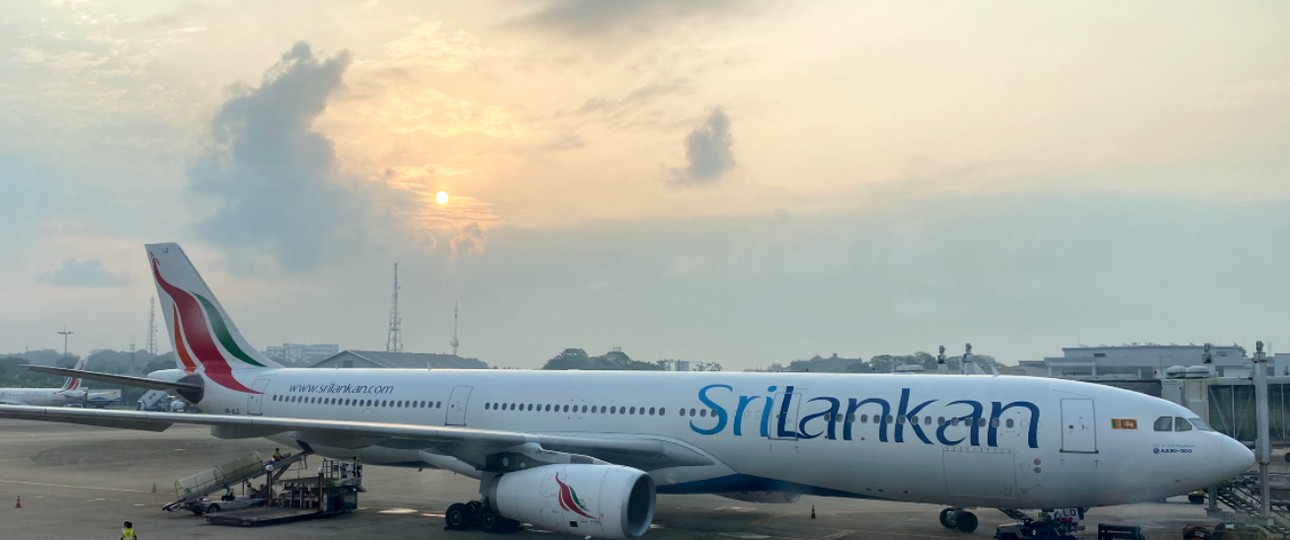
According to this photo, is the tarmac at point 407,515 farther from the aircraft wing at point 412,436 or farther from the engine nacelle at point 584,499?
the engine nacelle at point 584,499

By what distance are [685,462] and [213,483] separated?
13.6m

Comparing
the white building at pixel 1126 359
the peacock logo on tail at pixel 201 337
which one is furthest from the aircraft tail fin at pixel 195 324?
the white building at pixel 1126 359

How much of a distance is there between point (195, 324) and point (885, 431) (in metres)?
21.5

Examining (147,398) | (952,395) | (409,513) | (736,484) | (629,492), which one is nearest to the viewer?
(629,492)

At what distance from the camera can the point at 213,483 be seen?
2891cm

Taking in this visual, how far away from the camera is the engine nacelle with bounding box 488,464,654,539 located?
67.5ft

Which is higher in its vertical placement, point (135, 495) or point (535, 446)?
point (535, 446)

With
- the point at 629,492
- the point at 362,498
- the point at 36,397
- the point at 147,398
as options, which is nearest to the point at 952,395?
the point at 629,492

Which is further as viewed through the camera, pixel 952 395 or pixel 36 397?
pixel 36 397

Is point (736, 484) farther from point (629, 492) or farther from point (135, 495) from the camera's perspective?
point (135, 495)

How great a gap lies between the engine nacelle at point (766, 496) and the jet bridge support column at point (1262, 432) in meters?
10.1

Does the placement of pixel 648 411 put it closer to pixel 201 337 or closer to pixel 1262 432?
pixel 1262 432

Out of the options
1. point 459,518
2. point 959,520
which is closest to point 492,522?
point 459,518

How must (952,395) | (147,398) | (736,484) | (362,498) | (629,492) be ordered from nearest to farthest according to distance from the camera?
(629,492) < (952,395) < (736,484) < (362,498) < (147,398)
